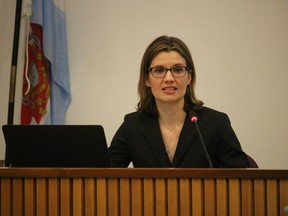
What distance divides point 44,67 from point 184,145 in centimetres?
166

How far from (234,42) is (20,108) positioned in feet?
5.95

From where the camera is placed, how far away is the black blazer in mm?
1659

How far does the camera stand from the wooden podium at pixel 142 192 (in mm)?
1031

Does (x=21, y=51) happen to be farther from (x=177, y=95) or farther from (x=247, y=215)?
(x=247, y=215)

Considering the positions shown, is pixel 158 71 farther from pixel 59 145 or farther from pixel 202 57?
pixel 202 57

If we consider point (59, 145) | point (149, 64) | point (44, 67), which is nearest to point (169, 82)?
point (149, 64)

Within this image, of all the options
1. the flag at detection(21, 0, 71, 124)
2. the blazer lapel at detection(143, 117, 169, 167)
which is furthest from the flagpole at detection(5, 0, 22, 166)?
the blazer lapel at detection(143, 117, 169, 167)

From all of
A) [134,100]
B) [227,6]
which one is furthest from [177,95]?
[227,6]

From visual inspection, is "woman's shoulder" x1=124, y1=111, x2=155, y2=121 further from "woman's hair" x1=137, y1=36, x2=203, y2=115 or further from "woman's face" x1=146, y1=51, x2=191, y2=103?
"woman's face" x1=146, y1=51, x2=191, y2=103

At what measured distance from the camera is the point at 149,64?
1.81m

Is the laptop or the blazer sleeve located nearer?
the laptop

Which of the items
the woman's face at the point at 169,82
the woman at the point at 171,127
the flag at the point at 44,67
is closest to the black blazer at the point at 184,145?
the woman at the point at 171,127

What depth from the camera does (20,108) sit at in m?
3.06

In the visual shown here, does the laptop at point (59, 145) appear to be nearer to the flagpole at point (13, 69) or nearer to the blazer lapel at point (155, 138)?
the blazer lapel at point (155, 138)
